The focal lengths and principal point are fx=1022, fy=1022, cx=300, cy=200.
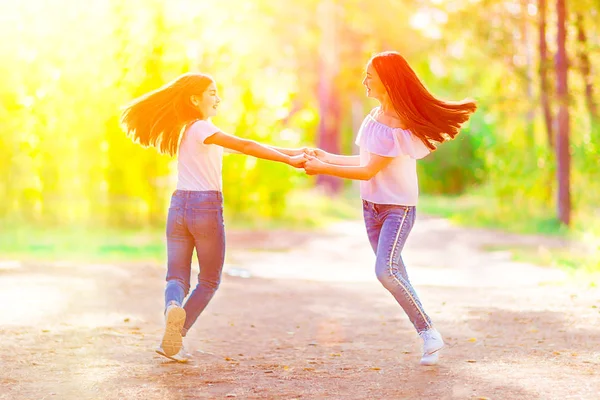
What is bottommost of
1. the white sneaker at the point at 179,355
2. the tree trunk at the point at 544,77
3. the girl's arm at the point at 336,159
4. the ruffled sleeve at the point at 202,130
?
the white sneaker at the point at 179,355

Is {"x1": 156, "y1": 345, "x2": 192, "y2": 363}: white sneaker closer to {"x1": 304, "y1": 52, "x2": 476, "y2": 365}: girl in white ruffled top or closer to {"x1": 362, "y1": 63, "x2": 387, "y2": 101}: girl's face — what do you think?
{"x1": 304, "y1": 52, "x2": 476, "y2": 365}: girl in white ruffled top

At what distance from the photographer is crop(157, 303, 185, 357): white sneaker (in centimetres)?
615

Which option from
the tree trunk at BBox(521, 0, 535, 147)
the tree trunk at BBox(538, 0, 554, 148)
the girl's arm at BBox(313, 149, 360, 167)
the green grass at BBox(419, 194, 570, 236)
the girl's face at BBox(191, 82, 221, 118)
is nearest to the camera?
the girl's face at BBox(191, 82, 221, 118)

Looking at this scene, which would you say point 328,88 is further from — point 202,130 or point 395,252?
point 395,252

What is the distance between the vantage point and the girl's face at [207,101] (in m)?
6.61

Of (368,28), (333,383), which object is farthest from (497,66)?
(333,383)

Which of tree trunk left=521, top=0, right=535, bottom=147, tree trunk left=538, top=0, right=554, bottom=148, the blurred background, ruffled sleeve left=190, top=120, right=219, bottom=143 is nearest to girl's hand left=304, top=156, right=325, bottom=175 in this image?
ruffled sleeve left=190, top=120, right=219, bottom=143

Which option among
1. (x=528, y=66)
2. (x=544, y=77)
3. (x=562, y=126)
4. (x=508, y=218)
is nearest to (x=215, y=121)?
(x=562, y=126)

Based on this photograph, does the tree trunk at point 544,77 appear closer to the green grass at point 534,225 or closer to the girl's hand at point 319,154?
the green grass at point 534,225

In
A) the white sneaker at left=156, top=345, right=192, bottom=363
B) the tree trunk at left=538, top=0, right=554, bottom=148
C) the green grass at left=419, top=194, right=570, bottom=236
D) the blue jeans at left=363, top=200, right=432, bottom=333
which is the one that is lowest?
the green grass at left=419, top=194, right=570, bottom=236

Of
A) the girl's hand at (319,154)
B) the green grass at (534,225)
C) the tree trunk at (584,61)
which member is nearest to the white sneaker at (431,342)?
the girl's hand at (319,154)

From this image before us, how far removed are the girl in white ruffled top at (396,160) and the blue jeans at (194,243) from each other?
0.77 m

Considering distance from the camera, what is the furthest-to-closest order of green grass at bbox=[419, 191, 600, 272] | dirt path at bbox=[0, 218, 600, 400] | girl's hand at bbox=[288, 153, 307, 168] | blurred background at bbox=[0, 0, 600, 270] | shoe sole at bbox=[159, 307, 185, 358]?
1. blurred background at bbox=[0, 0, 600, 270]
2. green grass at bbox=[419, 191, 600, 272]
3. girl's hand at bbox=[288, 153, 307, 168]
4. shoe sole at bbox=[159, 307, 185, 358]
5. dirt path at bbox=[0, 218, 600, 400]

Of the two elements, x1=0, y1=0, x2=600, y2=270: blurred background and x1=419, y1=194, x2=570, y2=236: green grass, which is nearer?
x1=0, y1=0, x2=600, y2=270: blurred background
